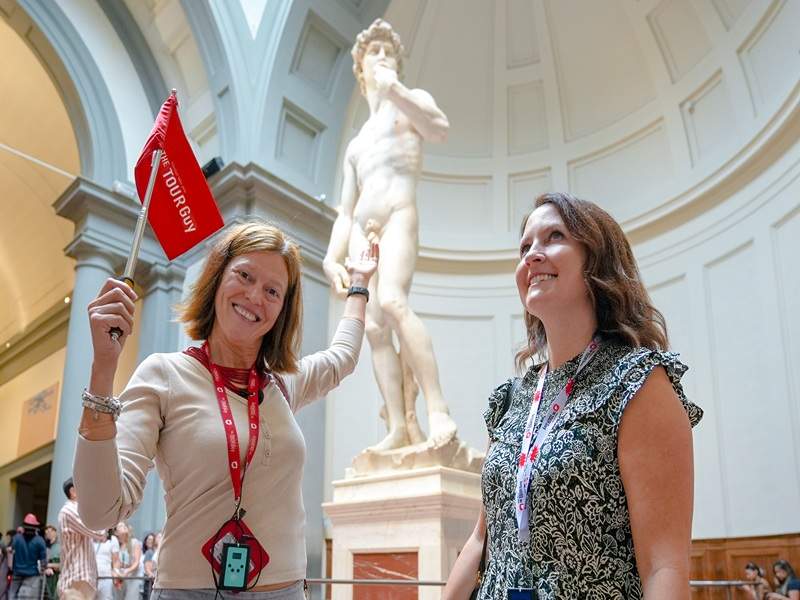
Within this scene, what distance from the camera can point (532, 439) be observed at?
140cm

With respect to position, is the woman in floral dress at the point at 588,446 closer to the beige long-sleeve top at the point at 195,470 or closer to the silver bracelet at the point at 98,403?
the beige long-sleeve top at the point at 195,470

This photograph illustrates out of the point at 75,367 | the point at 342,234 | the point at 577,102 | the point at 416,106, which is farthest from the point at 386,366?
the point at 577,102

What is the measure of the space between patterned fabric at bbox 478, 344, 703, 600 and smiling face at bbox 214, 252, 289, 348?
63cm

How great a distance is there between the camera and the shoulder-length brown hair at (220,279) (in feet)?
5.55

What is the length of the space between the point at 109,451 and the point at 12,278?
15.5m

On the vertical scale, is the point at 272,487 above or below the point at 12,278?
below

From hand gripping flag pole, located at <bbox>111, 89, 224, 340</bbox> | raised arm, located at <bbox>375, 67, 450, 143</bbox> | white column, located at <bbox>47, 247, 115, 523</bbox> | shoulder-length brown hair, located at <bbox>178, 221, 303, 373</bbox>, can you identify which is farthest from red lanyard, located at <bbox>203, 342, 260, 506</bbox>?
white column, located at <bbox>47, 247, 115, 523</bbox>

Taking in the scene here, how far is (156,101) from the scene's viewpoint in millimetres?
9695

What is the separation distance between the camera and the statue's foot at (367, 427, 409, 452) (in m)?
4.97

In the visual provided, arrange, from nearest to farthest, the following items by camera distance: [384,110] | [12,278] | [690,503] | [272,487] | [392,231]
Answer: [690,503] → [272,487] → [392,231] → [384,110] → [12,278]

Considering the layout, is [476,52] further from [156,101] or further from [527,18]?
[156,101]

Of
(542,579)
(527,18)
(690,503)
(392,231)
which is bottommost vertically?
(542,579)

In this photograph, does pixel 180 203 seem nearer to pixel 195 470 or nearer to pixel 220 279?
pixel 220 279

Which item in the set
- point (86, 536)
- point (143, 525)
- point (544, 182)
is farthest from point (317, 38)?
point (86, 536)
